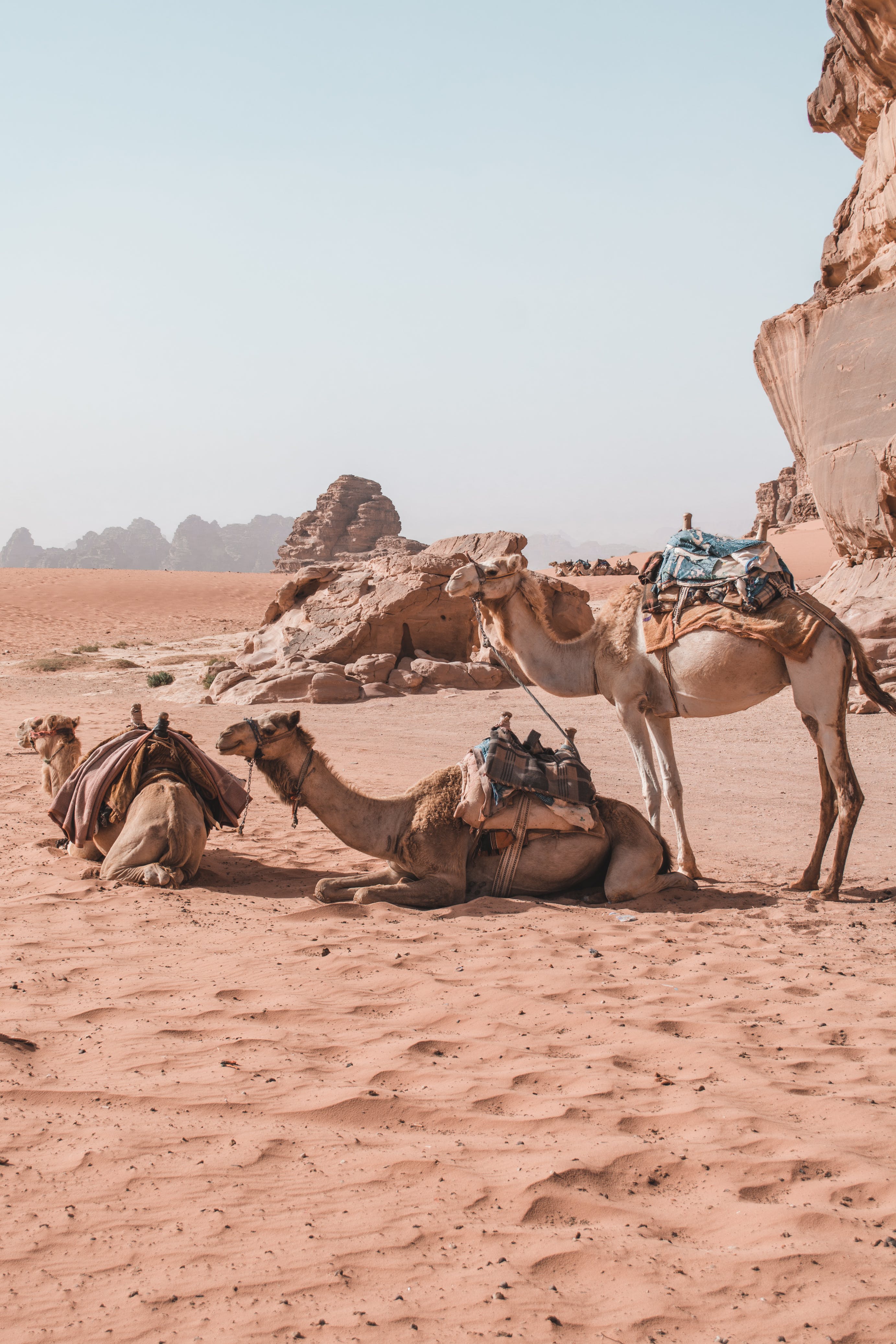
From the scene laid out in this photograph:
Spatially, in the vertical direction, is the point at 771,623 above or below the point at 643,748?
above

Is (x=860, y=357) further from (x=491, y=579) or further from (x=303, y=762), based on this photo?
(x=303, y=762)

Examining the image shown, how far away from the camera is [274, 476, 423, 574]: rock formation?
85938 mm

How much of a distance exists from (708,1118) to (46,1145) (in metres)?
2.05

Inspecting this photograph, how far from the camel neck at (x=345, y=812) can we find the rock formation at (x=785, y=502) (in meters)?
57.4

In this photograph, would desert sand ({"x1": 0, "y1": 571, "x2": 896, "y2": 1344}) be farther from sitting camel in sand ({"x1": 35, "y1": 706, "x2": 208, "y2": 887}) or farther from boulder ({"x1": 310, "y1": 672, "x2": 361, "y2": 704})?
boulder ({"x1": 310, "y1": 672, "x2": 361, "y2": 704})

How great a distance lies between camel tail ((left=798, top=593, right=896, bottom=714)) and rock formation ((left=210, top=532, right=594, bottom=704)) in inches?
395

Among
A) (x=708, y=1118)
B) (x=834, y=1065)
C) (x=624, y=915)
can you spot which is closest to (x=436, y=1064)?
(x=708, y=1118)

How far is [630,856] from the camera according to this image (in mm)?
5949

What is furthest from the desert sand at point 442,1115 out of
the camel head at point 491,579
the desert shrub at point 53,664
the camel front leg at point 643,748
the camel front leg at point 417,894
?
the desert shrub at point 53,664

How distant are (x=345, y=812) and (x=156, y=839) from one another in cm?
128

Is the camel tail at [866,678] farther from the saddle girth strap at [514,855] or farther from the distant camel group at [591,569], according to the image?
the distant camel group at [591,569]

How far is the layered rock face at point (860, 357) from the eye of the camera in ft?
48.5

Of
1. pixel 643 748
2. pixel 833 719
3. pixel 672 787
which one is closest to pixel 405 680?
pixel 643 748

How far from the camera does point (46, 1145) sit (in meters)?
2.95
